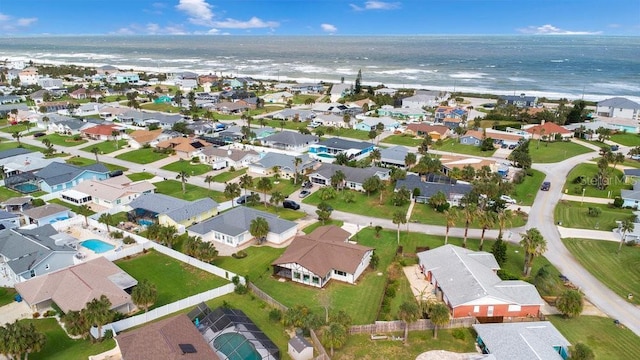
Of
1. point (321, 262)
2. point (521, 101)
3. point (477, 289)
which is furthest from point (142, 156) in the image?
point (521, 101)

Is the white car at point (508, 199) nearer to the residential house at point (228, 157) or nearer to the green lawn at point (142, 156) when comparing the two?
the residential house at point (228, 157)

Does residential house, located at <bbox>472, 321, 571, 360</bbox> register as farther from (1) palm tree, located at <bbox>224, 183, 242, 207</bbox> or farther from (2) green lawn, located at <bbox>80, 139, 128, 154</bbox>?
(2) green lawn, located at <bbox>80, 139, 128, 154</bbox>

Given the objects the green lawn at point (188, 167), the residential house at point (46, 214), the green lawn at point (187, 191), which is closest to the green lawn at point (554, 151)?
the green lawn at point (187, 191)

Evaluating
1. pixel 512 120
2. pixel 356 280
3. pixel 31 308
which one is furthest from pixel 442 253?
pixel 512 120

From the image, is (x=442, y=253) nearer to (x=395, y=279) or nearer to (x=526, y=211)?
(x=395, y=279)

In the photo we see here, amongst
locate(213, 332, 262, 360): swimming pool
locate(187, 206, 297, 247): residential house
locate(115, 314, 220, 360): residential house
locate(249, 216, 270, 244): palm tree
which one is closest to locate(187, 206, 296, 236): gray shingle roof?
locate(187, 206, 297, 247): residential house
